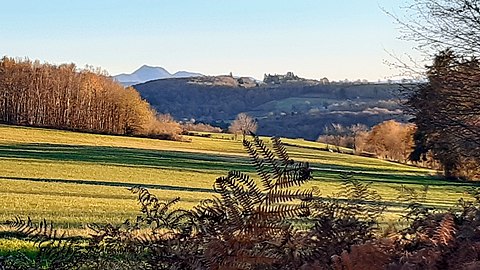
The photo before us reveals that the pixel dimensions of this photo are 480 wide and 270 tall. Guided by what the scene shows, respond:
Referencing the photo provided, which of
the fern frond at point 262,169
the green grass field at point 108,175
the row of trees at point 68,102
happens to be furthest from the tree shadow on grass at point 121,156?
the fern frond at point 262,169

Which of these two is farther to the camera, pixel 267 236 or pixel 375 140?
pixel 375 140

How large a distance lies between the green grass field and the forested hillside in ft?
121

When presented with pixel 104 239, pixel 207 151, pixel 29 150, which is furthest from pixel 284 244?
pixel 207 151

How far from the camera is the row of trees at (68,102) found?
260 ft

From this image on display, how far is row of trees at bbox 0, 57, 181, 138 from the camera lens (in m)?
79.2

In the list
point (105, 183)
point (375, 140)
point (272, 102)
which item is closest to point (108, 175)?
point (105, 183)

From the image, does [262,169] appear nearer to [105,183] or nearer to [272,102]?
[105,183]

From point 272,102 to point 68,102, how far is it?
84.1m

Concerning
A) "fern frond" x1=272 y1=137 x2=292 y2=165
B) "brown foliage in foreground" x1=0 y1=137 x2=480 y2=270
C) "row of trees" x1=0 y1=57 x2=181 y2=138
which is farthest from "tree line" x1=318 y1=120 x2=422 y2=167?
"fern frond" x1=272 y1=137 x2=292 y2=165

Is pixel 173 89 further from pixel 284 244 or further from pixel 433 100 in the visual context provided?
pixel 284 244

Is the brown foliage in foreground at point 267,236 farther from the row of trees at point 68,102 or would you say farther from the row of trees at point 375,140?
the row of trees at point 68,102

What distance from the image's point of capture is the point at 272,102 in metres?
A: 160

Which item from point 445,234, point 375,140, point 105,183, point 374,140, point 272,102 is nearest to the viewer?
point 445,234

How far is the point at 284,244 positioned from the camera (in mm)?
2316
